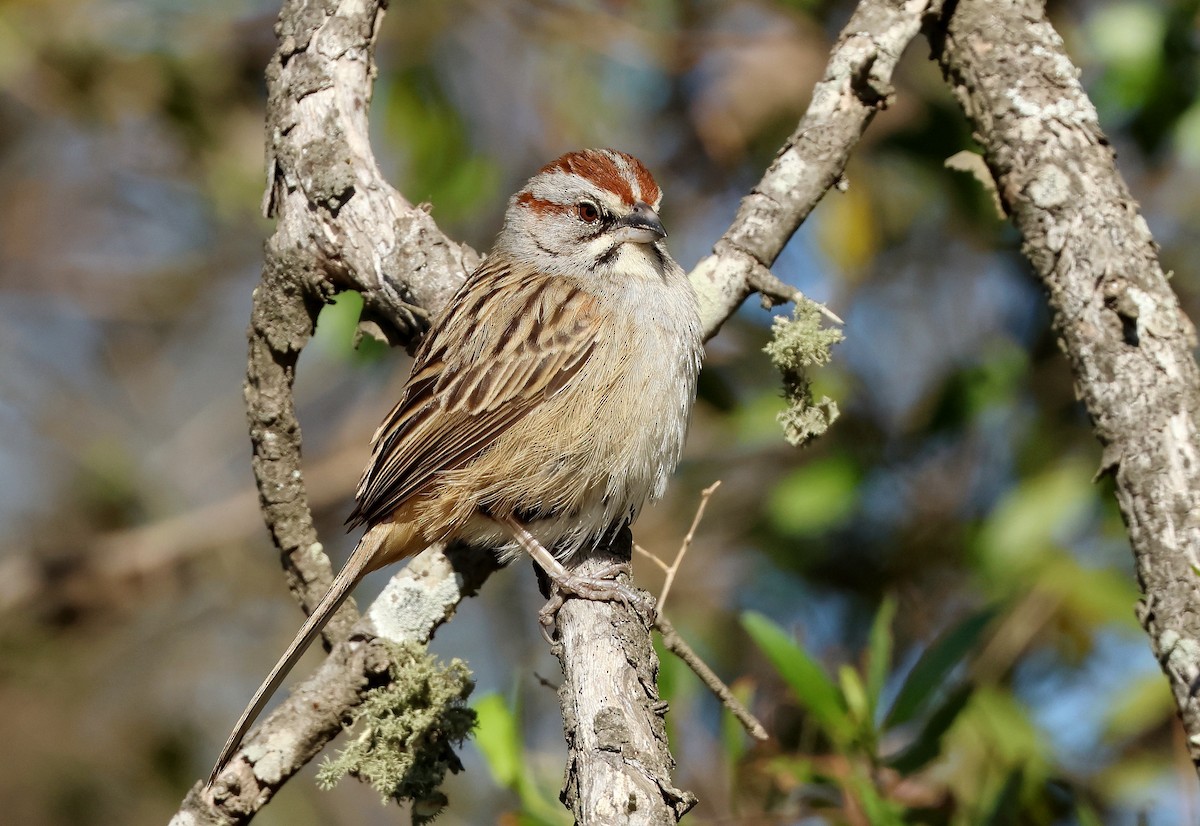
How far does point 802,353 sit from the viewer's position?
11.8 feet

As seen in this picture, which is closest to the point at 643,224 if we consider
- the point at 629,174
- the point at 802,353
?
the point at 629,174

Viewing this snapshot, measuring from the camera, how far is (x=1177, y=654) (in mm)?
2941

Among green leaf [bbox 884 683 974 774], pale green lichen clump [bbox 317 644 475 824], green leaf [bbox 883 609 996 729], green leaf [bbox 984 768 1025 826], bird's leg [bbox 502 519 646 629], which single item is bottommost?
green leaf [bbox 984 768 1025 826]

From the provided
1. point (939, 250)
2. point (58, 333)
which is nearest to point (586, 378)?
point (939, 250)

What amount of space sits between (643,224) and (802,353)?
948 millimetres

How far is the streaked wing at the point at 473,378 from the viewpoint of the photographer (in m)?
4.01

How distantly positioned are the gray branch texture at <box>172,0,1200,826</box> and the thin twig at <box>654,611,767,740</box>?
28 centimetres

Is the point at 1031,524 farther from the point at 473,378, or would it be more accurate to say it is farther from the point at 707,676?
the point at 473,378

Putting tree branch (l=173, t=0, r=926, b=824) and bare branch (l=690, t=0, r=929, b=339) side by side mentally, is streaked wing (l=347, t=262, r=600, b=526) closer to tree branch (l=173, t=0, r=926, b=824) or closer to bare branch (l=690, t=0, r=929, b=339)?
tree branch (l=173, t=0, r=926, b=824)

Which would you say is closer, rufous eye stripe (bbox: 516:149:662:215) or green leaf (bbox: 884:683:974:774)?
green leaf (bbox: 884:683:974:774)

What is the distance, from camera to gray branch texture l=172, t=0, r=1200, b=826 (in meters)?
3.01

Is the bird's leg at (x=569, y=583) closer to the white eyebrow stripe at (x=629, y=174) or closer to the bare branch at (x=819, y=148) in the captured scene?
the bare branch at (x=819, y=148)

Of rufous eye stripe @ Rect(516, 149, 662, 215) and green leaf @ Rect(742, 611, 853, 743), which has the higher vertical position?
rufous eye stripe @ Rect(516, 149, 662, 215)

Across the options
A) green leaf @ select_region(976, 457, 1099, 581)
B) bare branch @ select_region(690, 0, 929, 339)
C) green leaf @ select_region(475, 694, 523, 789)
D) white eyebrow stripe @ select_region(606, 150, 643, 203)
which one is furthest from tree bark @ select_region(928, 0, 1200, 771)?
green leaf @ select_region(475, 694, 523, 789)
